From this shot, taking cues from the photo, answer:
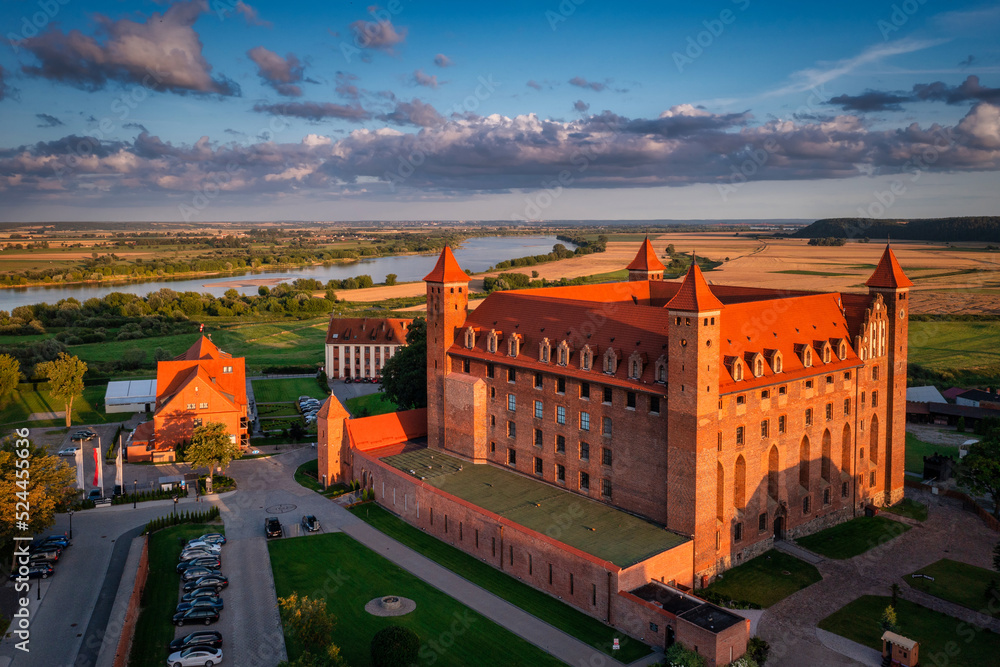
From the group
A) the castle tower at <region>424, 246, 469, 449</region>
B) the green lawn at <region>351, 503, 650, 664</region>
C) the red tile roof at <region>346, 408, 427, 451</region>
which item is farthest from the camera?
the red tile roof at <region>346, 408, 427, 451</region>

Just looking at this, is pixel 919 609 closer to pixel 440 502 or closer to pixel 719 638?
pixel 719 638

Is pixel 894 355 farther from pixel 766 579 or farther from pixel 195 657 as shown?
pixel 195 657

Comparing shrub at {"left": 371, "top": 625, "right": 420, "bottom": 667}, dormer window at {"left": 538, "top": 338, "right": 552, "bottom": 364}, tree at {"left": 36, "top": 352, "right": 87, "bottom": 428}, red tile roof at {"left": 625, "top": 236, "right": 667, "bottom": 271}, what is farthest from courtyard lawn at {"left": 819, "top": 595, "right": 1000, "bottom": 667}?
tree at {"left": 36, "top": 352, "right": 87, "bottom": 428}

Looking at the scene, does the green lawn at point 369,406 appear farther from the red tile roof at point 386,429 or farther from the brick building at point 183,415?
the red tile roof at point 386,429

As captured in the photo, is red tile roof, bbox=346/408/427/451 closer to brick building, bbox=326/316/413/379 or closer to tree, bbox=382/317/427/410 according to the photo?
tree, bbox=382/317/427/410

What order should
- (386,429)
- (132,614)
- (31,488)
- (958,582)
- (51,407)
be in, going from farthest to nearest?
(51,407)
(386,429)
(31,488)
(958,582)
(132,614)

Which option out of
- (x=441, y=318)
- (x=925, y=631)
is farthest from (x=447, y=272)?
(x=925, y=631)
